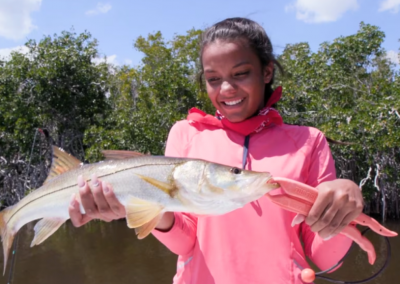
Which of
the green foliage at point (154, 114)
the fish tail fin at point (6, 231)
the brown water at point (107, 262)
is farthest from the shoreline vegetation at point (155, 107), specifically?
the fish tail fin at point (6, 231)

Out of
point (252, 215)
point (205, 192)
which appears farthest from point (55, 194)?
point (252, 215)

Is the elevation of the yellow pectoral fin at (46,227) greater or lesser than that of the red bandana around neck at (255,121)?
lesser

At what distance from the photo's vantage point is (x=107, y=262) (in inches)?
404

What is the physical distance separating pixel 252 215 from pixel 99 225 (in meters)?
13.7

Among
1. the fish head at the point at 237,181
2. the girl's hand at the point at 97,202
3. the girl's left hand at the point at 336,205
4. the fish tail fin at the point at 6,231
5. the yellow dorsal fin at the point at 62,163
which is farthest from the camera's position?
the fish tail fin at the point at 6,231

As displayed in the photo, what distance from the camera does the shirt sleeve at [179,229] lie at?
198 centimetres

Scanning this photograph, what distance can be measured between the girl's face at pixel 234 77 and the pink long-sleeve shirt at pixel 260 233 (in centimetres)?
19

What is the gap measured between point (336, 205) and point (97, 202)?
121 centimetres

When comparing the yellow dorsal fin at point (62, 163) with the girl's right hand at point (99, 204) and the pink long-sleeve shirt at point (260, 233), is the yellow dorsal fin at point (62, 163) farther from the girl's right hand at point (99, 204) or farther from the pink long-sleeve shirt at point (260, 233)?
the pink long-sleeve shirt at point (260, 233)

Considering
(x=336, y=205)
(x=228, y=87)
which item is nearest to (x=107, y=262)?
(x=228, y=87)

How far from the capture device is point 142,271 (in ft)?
31.2

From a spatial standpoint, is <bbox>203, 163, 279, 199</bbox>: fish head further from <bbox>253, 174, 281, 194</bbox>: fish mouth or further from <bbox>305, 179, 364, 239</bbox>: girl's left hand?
<bbox>305, 179, 364, 239</bbox>: girl's left hand

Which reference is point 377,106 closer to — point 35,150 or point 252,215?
point 252,215

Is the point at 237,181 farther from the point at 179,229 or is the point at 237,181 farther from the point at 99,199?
the point at 99,199
